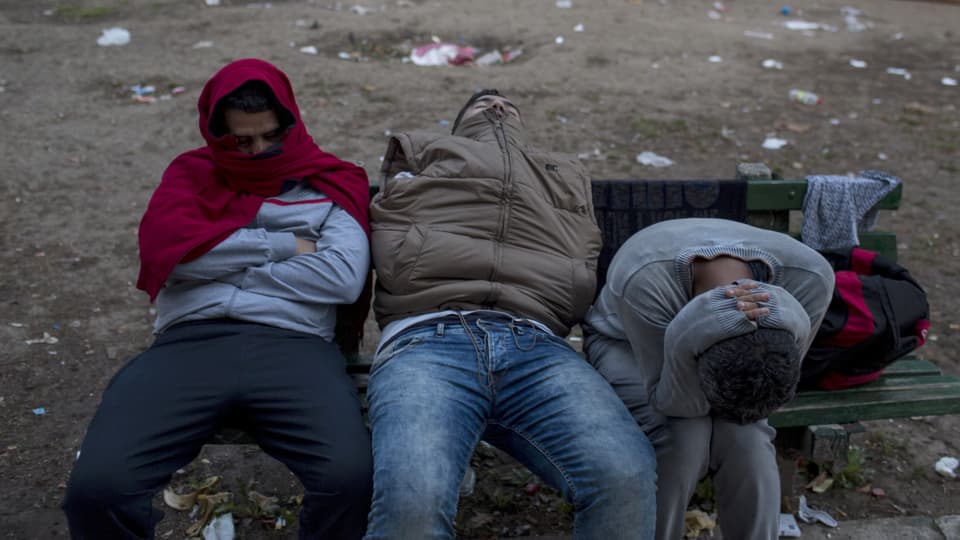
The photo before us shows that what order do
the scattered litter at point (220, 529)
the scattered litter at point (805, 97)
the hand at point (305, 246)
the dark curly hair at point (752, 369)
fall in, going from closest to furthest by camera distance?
the dark curly hair at point (752, 369) < the hand at point (305, 246) < the scattered litter at point (220, 529) < the scattered litter at point (805, 97)

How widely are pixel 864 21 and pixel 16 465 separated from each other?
30.7ft

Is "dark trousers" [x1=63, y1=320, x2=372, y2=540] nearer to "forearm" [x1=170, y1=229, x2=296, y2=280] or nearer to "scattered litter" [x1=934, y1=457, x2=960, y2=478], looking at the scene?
"forearm" [x1=170, y1=229, x2=296, y2=280]

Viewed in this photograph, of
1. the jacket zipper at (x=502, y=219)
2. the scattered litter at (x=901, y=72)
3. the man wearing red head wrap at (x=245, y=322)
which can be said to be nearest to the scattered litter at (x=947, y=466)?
the jacket zipper at (x=502, y=219)

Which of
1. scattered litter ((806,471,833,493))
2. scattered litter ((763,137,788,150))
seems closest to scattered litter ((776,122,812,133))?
scattered litter ((763,137,788,150))

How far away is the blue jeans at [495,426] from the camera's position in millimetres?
2232

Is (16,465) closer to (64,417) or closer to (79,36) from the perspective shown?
(64,417)

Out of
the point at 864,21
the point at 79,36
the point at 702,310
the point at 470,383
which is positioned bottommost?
the point at 864,21

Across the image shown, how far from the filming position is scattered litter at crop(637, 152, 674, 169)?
5.84 metres

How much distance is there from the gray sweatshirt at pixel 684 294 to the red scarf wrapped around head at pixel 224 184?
899 mm

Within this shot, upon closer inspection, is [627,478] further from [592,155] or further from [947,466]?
[592,155]

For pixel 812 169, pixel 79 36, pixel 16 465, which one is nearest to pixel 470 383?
pixel 16 465

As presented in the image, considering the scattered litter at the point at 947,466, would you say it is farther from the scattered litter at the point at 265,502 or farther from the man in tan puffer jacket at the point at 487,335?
the scattered litter at the point at 265,502

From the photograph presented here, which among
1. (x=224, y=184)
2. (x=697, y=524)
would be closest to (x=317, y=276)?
(x=224, y=184)

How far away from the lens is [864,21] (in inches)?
389
